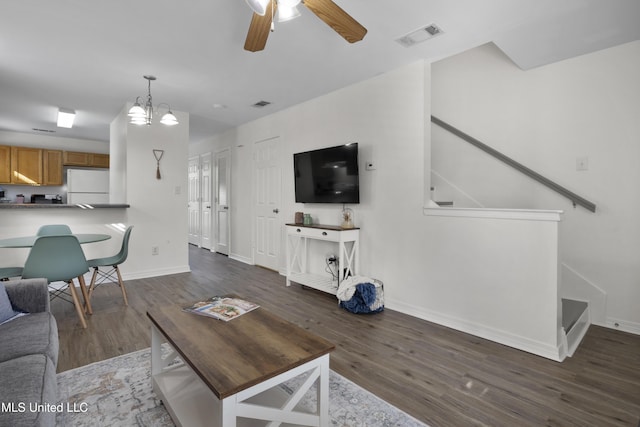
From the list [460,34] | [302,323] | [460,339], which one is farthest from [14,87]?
[460,339]

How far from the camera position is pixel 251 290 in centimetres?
399

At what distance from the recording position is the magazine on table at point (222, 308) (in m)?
1.85

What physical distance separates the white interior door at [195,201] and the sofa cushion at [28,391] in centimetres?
640

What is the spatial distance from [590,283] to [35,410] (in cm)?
399

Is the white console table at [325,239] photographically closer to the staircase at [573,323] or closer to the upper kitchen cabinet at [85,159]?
the staircase at [573,323]

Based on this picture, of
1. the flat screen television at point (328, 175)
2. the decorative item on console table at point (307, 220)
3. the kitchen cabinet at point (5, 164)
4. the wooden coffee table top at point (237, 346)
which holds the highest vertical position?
the kitchen cabinet at point (5, 164)

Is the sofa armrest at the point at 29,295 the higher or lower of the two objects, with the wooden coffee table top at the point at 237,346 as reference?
higher

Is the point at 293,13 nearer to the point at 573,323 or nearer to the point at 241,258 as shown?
the point at 573,323

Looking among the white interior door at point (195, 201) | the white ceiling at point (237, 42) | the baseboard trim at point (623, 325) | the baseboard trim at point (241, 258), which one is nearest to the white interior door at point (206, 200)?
the white interior door at point (195, 201)

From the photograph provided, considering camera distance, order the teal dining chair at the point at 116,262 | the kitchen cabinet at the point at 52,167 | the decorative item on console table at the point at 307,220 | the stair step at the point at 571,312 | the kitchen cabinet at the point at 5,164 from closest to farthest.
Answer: the stair step at the point at 571,312, the teal dining chair at the point at 116,262, the decorative item on console table at the point at 307,220, the kitchen cabinet at the point at 5,164, the kitchen cabinet at the point at 52,167

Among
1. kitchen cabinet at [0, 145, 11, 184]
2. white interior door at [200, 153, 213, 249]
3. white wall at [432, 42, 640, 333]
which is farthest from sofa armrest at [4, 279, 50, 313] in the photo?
kitchen cabinet at [0, 145, 11, 184]

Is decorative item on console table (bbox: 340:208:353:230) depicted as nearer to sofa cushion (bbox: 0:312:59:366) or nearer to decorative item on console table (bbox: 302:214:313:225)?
decorative item on console table (bbox: 302:214:313:225)

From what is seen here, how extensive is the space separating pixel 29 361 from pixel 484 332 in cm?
295

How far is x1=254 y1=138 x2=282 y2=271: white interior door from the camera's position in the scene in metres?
4.98
